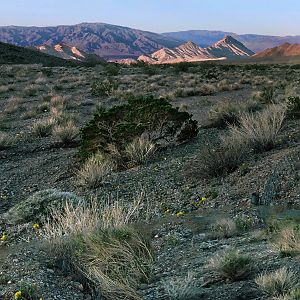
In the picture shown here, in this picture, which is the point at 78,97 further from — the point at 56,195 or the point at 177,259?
the point at 177,259

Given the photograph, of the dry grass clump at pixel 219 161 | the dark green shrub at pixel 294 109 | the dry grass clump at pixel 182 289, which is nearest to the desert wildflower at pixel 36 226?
the dry grass clump at pixel 182 289

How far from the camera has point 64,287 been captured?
4875 millimetres

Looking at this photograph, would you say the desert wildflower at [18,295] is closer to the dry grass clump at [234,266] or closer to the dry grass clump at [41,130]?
the dry grass clump at [234,266]

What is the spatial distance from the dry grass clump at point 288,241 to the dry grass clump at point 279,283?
32.9 inches

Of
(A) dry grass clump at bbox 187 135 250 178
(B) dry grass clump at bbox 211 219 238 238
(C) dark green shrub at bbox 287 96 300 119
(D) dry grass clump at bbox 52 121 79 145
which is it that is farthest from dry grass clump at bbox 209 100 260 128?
(B) dry grass clump at bbox 211 219 238 238

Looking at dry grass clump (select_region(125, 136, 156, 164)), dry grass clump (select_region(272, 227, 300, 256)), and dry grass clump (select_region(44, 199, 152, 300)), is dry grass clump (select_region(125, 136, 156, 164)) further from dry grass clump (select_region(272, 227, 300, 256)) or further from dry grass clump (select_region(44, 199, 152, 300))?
dry grass clump (select_region(272, 227, 300, 256))

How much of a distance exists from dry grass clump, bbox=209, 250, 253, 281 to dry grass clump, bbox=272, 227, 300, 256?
51 cm

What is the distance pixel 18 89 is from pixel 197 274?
26.3m

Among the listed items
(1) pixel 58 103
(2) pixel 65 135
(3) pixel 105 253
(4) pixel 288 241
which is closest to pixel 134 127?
(2) pixel 65 135

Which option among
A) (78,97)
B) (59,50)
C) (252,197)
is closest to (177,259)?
(252,197)

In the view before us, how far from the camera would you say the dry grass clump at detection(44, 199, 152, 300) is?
4738 millimetres

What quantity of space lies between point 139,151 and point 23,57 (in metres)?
56.6

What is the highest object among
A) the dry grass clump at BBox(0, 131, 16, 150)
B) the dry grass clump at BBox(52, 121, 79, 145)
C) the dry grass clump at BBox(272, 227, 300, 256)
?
the dry grass clump at BBox(272, 227, 300, 256)

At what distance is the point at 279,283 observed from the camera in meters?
4.21
